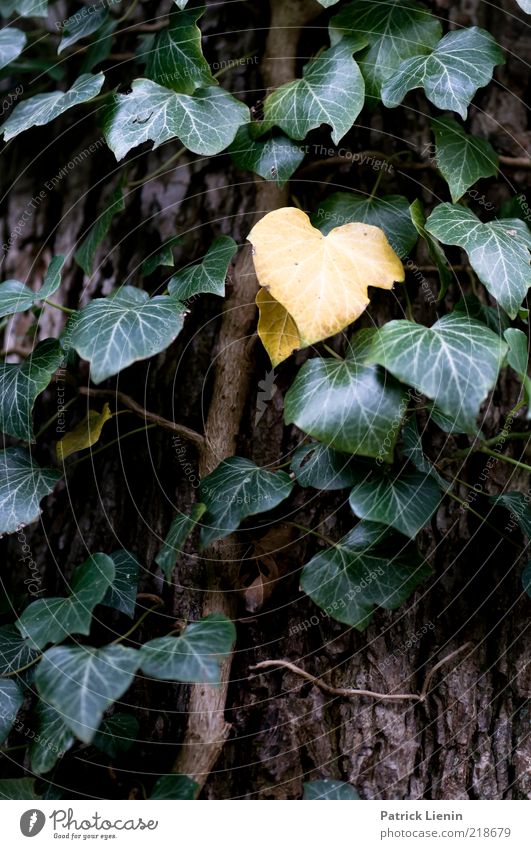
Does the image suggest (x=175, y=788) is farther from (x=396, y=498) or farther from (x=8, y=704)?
(x=396, y=498)

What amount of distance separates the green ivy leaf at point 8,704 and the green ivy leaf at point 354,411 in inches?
19.3

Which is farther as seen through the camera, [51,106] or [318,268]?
[51,106]

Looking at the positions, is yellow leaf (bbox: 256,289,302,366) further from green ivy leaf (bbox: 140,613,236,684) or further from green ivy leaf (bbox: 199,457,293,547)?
green ivy leaf (bbox: 140,613,236,684)

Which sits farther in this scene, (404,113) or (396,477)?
(404,113)

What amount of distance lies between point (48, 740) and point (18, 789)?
0.09 m

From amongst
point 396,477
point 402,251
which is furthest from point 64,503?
point 402,251

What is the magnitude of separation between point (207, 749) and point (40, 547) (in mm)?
411

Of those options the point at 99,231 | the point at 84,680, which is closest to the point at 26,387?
the point at 99,231

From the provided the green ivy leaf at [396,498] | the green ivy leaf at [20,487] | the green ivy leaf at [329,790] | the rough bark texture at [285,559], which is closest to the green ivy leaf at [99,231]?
the rough bark texture at [285,559]

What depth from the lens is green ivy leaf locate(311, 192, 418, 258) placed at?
859 mm

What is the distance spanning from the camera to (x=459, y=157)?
850 millimetres
